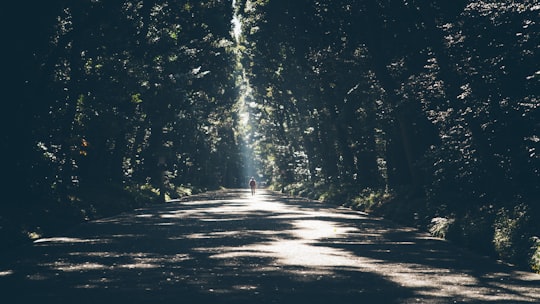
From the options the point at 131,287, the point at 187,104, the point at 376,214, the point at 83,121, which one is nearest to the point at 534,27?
the point at 131,287

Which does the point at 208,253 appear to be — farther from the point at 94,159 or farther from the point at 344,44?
the point at 94,159

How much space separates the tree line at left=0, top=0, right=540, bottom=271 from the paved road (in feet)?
5.59

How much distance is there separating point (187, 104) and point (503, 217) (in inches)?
1386

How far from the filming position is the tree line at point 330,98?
18.9 m

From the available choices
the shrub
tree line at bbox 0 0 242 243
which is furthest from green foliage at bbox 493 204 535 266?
tree line at bbox 0 0 242 243

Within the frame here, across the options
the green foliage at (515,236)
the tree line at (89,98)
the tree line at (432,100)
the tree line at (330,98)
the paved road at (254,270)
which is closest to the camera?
the paved road at (254,270)

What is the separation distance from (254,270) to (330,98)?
Answer: 3495 cm

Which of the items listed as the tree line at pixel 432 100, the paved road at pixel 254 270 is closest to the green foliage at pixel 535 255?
the tree line at pixel 432 100

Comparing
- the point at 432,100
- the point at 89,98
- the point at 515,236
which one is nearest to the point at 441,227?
the point at 432,100

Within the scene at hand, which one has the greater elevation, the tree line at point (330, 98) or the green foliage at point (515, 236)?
the tree line at point (330, 98)

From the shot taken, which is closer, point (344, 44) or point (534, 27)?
point (534, 27)

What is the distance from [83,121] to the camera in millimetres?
33812

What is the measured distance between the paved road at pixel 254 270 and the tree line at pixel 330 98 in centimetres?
170

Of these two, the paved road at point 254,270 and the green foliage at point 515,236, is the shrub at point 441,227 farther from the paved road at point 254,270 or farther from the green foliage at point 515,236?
the green foliage at point 515,236
